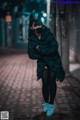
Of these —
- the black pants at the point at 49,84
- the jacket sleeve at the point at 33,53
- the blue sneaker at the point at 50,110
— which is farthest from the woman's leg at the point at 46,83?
the jacket sleeve at the point at 33,53

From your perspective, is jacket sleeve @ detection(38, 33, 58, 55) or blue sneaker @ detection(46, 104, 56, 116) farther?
blue sneaker @ detection(46, 104, 56, 116)

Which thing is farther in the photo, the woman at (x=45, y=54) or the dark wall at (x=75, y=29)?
the dark wall at (x=75, y=29)

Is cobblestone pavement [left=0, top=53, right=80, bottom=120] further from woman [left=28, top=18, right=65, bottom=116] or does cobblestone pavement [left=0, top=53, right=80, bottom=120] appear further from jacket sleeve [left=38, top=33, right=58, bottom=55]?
jacket sleeve [left=38, top=33, right=58, bottom=55]

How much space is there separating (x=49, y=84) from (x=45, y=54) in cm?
61

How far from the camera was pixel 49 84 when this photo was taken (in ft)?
20.7

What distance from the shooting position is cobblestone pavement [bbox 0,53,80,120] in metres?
6.29

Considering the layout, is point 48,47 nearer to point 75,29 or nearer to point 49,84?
point 49,84

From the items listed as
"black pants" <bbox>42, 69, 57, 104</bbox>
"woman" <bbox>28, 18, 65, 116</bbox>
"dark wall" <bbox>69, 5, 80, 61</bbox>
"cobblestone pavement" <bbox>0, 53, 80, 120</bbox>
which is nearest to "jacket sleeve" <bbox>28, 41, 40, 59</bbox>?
"woman" <bbox>28, 18, 65, 116</bbox>

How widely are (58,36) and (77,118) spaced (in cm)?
591

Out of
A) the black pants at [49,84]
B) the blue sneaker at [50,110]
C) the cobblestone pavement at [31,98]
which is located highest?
the black pants at [49,84]

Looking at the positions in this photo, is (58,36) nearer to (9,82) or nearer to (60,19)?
(60,19)

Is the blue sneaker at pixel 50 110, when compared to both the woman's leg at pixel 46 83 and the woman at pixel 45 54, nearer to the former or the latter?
the woman at pixel 45 54

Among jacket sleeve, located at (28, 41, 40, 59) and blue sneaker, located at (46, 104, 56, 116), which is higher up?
jacket sleeve, located at (28, 41, 40, 59)

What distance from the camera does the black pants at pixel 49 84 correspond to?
623 centimetres
